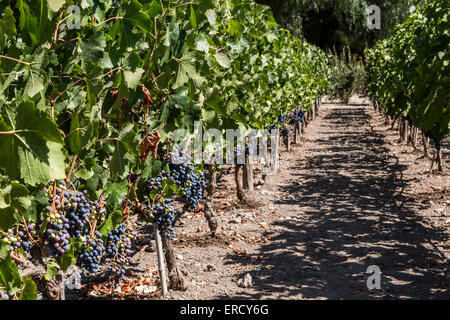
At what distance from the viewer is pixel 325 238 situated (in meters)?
6.03

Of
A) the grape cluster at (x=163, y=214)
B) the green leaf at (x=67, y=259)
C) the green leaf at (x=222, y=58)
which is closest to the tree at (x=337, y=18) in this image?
the green leaf at (x=222, y=58)

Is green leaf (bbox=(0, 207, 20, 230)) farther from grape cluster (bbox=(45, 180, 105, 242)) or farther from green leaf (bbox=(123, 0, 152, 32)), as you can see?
green leaf (bbox=(123, 0, 152, 32))

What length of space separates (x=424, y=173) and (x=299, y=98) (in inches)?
133

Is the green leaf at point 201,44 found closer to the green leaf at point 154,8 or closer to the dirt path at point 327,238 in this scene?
the green leaf at point 154,8

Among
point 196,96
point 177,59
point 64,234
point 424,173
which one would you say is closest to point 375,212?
point 424,173

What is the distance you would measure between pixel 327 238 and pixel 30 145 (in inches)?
200

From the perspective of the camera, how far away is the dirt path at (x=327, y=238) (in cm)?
460

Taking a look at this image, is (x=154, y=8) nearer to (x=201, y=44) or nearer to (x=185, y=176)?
(x=201, y=44)

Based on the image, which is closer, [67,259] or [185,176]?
[67,259]

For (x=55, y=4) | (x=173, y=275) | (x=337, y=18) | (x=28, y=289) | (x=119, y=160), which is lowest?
(x=173, y=275)

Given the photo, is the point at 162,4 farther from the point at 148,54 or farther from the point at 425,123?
the point at 425,123

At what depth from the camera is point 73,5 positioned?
2205mm

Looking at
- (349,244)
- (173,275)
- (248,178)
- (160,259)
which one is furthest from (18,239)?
(248,178)

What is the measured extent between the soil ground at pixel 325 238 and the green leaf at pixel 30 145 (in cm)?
309
